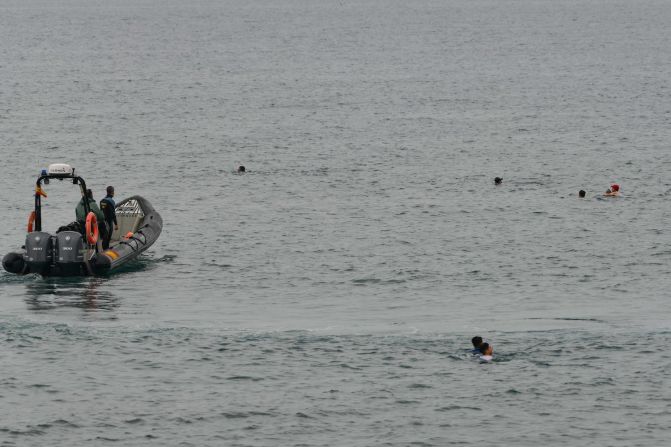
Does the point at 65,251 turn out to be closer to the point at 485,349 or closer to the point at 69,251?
the point at 69,251

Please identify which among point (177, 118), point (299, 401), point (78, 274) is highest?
point (177, 118)

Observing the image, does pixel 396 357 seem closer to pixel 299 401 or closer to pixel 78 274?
pixel 299 401

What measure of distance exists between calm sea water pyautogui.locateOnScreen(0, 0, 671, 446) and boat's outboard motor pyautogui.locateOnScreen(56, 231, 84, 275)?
2.92ft

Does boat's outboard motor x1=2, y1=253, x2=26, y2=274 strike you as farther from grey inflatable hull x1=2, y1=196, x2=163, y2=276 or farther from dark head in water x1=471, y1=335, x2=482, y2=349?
dark head in water x1=471, y1=335, x2=482, y2=349

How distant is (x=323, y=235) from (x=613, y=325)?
1770 centimetres

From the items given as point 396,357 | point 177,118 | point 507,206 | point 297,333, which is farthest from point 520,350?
point 177,118

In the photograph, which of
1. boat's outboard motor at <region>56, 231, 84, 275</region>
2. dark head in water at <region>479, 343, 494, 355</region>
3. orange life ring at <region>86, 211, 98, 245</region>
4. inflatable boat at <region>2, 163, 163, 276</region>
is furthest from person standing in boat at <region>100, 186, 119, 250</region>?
dark head in water at <region>479, 343, 494, 355</region>

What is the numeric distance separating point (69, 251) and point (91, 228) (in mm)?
1396

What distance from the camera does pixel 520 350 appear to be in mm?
35312

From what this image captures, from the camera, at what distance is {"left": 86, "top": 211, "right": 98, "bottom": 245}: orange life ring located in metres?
42.3

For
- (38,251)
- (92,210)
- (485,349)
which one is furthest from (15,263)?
(485,349)

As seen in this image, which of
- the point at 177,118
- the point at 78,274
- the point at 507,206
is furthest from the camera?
the point at 177,118

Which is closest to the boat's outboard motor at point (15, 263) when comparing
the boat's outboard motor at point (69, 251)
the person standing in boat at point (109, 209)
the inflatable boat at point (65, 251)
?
the inflatable boat at point (65, 251)

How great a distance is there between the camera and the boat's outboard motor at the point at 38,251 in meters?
41.7
